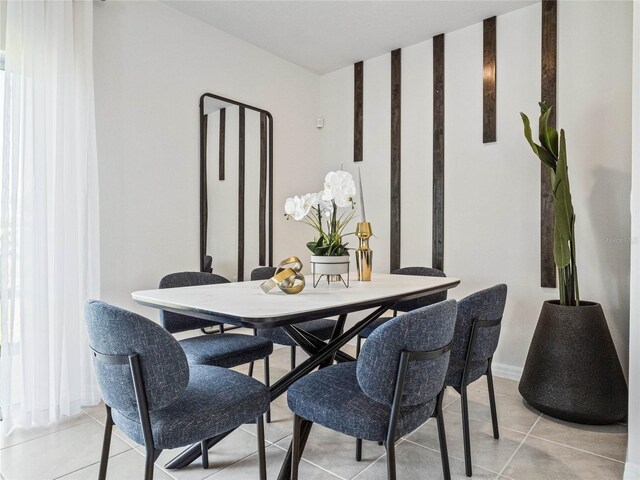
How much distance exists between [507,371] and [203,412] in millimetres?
2650

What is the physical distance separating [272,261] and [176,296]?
222cm

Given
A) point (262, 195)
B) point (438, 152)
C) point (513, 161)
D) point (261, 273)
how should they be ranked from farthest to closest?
point (262, 195)
point (438, 152)
point (513, 161)
point (261, 273)

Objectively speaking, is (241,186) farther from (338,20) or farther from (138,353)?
(138,353)

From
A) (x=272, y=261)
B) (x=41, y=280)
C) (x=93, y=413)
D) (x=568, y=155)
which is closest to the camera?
(x=41, y=280)

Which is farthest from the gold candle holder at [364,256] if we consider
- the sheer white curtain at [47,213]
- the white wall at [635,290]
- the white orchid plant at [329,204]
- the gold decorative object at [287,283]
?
the sheer white curtain at [47,213]

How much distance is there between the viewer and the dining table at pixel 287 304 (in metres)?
1.38

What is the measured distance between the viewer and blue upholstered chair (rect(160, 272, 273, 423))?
6.88 feet

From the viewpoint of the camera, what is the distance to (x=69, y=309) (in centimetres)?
244

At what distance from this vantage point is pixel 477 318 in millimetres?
1779

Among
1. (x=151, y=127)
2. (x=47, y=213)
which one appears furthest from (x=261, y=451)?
(x=151, y=127)

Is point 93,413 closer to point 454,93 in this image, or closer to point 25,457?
point 25,457

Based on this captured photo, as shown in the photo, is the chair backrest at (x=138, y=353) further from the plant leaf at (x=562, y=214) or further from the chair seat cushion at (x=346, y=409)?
the plant leaf at (x=562, y=214)

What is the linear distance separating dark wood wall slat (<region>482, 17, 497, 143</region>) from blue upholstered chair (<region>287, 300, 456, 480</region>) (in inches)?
91.6

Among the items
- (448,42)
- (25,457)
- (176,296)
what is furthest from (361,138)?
(25,457)
